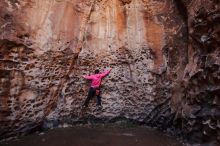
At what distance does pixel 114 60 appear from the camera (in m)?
9.47

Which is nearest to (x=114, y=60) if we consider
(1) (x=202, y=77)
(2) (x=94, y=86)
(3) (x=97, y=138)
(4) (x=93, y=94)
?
(2) (x=94, y=86)

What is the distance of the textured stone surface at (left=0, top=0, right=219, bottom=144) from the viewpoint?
7.41m

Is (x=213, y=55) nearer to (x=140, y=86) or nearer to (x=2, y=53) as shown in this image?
(x=140, y=86)

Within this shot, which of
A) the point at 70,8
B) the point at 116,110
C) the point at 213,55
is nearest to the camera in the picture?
the point at 213,55

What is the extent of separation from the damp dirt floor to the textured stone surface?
421 millimetres

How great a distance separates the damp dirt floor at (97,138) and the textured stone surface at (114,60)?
42 centimetres

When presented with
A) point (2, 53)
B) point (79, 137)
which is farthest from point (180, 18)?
point (2, 53)

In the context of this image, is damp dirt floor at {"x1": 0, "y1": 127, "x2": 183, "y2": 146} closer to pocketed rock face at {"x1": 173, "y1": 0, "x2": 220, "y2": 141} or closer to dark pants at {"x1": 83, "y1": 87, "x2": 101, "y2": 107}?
pocketed rock face at {"x1": 173, "y1": 0, "x2": 220, "y2": 141}

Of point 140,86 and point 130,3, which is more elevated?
point 130,3

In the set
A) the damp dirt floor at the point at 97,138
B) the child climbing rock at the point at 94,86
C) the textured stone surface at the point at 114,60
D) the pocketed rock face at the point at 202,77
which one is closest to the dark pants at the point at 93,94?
the child climbing rock at the point at 94,86

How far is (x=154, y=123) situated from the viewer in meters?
9.03

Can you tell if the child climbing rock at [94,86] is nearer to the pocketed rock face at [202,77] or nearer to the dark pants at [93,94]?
the dark pants at [93,94]

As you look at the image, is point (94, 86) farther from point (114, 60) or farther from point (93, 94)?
point (114, 60)

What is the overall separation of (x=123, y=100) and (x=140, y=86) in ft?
2.25
